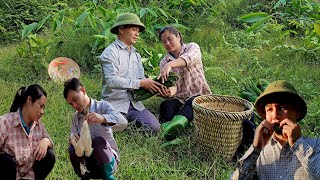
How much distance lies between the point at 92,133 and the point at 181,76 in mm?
1642

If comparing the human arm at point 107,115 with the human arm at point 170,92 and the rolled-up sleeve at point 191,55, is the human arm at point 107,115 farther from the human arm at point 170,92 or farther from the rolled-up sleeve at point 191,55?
the rolled-up sleeve at point 191,55

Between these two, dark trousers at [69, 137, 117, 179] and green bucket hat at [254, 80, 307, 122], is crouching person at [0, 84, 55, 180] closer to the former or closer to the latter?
dark trousers at [69, 137, 117, 179]

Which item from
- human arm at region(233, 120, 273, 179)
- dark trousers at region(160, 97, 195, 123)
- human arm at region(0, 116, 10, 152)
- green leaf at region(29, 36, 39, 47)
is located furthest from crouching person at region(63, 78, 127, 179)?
green leaf at region(29, 36, 39, 47)

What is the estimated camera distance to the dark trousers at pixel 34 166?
256 centimetres

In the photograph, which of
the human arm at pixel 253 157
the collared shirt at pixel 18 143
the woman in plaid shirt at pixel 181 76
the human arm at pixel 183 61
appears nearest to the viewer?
the human arm at pixel 253 157

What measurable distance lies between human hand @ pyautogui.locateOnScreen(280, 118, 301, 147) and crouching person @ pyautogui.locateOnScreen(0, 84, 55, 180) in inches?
59.8

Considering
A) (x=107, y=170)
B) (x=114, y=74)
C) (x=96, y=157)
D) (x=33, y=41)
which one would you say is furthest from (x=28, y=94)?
(x=33, y=41)

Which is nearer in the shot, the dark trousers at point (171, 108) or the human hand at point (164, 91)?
the human hand at point (164, 91)

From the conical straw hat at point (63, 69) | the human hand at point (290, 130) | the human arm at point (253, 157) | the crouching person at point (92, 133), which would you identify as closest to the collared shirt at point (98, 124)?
the crouching person at point (92, 133)

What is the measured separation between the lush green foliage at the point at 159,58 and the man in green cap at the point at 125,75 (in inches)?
7.7

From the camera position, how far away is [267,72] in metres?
5.40

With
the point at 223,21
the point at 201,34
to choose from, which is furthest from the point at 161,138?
the point at 223,21

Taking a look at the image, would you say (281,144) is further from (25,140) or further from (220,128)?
(25,140)

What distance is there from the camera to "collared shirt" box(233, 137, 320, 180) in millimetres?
1894
